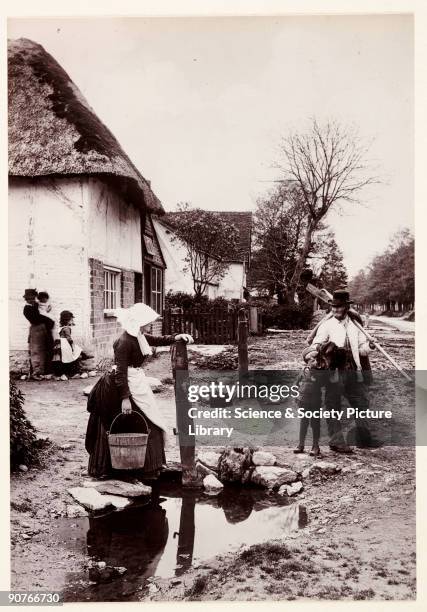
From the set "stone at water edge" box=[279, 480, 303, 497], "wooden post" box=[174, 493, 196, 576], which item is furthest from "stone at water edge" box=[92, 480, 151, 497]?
"stone at water edge" box=[279, 480, 303, 497]

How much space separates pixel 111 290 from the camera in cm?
297

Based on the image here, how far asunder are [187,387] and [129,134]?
1.49m

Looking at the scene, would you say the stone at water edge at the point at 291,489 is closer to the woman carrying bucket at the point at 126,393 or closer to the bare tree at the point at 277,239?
the woman carrying bucket at the point at 126,393

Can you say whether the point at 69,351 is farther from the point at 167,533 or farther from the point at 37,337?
the point at 167,533

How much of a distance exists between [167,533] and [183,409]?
0.65m

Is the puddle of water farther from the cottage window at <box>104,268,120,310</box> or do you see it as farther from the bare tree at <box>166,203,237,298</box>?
the bare tree at <box>166,203,237,298</box>

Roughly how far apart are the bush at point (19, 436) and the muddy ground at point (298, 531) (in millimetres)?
63

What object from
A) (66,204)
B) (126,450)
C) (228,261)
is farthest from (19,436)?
(228,261)

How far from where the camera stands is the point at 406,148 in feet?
9.44

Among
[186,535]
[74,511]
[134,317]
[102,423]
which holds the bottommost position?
[186,535]

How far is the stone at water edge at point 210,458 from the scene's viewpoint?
2918 millimetres

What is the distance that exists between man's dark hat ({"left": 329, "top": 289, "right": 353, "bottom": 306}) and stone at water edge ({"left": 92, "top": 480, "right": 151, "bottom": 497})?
150 cm

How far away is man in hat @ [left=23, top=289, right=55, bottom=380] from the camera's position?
2.80m

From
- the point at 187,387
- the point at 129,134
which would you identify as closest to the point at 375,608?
the point at 187,387
